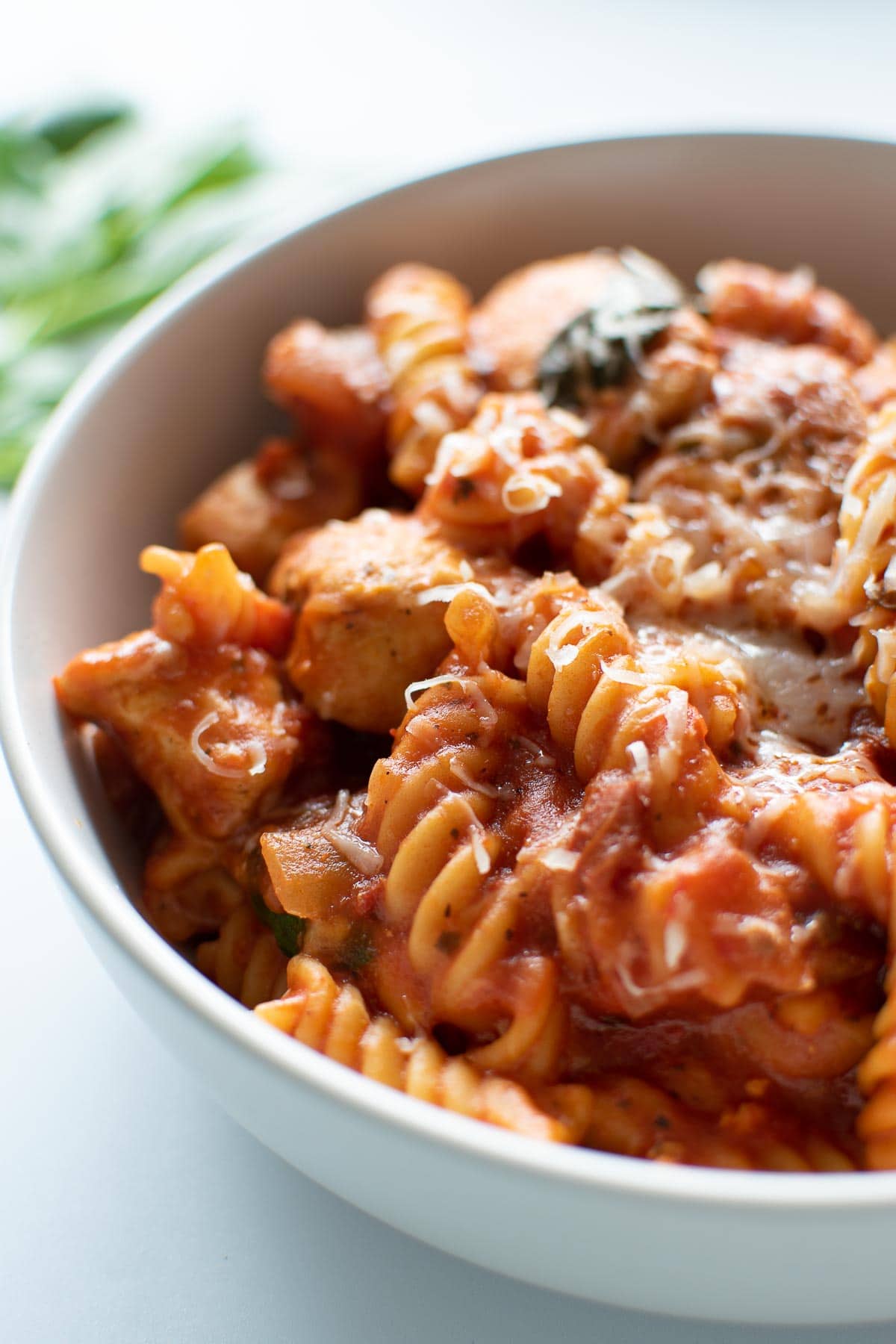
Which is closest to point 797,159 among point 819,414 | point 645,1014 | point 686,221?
point 686,221

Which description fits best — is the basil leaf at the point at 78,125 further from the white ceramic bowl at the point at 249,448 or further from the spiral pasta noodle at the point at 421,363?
the spiral pasta noodle at the point at 421,363

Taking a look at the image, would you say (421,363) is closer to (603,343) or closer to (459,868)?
(603,343)

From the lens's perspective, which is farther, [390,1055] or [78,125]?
[78,125]

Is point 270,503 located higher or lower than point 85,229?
lower

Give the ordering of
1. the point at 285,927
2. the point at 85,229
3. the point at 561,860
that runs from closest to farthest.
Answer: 1. the point at 561,860
2. the point at 285,927
3. the point at 85,229

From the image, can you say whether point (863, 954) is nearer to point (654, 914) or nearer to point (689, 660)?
point (654, 914)

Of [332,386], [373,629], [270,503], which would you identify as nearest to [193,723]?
[373,629]
